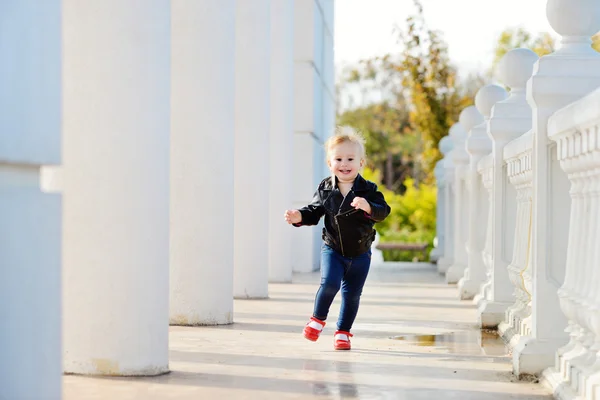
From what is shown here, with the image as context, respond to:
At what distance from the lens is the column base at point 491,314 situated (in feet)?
24.1

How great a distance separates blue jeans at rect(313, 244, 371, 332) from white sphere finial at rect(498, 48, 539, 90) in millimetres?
1541

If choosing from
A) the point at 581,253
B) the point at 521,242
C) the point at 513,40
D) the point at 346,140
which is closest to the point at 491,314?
the point at 521,242

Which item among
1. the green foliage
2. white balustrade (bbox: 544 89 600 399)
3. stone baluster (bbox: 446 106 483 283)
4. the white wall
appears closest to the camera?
white balustrade (bbox: 544 89 600 399)

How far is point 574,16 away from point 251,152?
503cm

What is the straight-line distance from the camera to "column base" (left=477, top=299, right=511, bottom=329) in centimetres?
733

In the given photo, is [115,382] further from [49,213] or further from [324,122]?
[324,122]

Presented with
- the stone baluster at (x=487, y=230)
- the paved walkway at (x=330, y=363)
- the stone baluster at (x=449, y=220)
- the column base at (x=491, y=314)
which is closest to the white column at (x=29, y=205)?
the paved walkway at (x=330, y=363)

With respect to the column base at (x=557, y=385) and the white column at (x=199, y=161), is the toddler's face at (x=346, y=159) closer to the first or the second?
the white column at (x=199, y=161)

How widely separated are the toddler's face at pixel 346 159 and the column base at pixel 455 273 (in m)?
5.86

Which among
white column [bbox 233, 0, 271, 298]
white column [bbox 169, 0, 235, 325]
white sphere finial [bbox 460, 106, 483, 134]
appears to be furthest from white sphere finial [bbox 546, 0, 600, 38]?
white sphere finial [bbox 460, 106, 483, 134]

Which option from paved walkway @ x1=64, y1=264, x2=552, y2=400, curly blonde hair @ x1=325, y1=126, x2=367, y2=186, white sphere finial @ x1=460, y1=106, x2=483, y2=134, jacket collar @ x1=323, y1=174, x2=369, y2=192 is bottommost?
paved walkway @ x1=64, y1=264, x2=552, y2=400

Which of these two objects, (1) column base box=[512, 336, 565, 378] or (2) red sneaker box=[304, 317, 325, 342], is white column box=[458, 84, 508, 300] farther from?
(1) column base box=[512, 336, 565, 378]

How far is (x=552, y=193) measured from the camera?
16.9ft

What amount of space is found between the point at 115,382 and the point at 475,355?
2.10 meters
